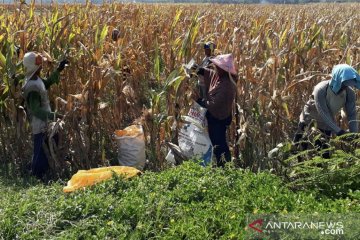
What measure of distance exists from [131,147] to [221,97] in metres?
1.24

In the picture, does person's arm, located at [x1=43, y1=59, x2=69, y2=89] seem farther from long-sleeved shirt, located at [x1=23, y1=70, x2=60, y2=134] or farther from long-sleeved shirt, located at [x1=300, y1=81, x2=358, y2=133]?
long-sleeved shirt, located at [x1=300, y1=81, x2=358, y2=133]

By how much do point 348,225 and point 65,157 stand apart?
377 centimetres

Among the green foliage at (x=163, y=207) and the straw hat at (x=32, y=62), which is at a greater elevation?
the straw hat at (x=32, y=62)

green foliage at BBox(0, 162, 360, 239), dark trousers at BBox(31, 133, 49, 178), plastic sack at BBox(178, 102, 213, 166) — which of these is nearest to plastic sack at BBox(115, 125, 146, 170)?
plastic sack at BBox(178, 102, 213, 166)

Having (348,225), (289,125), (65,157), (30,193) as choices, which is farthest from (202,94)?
(348,225)

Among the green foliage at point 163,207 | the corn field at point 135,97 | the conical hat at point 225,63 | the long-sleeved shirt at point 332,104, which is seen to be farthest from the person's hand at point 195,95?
the green foliage at point 163,207

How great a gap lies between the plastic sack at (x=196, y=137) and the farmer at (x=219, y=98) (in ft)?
0.27

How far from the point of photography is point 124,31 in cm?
947

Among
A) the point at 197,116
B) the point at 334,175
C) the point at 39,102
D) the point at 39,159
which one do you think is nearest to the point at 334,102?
the point at 334,175

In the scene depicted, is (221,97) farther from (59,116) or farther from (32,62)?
(32,62)

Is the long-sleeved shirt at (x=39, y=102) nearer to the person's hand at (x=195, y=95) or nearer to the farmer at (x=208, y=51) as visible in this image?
the person's hand at (x=195, y=95)

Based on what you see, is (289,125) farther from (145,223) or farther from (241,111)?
(145,223)
